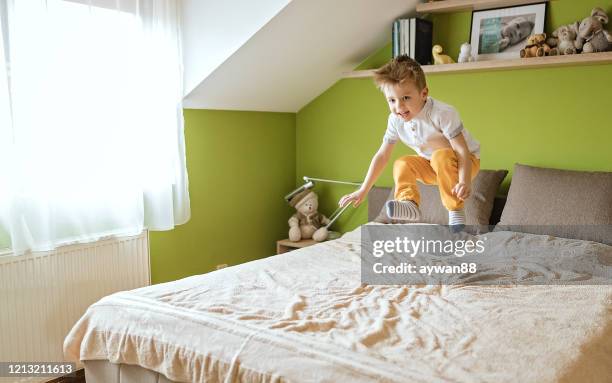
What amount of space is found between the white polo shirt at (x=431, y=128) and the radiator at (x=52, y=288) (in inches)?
65.7

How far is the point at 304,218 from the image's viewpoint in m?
4.21

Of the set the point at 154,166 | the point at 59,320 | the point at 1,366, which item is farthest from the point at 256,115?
the point at 1,366

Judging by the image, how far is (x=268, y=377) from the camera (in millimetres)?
1742

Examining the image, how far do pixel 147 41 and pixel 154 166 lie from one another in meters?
0.67

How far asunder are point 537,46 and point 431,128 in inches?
59.8

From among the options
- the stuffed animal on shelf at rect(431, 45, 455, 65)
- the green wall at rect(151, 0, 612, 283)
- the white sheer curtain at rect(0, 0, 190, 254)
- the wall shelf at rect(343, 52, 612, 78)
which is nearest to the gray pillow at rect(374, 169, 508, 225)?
the green wall at rect(151, 0, 612, 283)

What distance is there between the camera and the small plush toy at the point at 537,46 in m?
3.26

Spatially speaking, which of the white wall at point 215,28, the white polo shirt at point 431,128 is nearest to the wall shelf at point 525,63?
the white wall at point 215,28

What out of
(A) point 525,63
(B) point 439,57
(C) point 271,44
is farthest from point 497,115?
(C) point 271,44

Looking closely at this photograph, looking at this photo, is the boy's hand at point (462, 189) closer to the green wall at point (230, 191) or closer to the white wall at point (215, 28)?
the white wall at point (215, 28)

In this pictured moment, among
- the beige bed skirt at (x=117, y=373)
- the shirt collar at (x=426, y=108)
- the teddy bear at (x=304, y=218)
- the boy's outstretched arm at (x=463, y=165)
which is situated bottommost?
the beige bed skirt at (x=117, y=373)

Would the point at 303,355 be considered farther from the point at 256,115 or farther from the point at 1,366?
the point at 256,115

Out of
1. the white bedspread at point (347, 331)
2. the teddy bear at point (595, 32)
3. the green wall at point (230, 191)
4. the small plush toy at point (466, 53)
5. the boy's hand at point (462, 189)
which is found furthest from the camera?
the green wall at point (230, 191)

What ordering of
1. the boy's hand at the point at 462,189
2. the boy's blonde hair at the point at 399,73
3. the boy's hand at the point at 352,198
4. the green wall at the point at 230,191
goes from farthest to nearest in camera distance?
1. the green wall at the point at 230,191
2. the boy's hand at the point at 352,198
3. the boy's hand at the point at 462,189
4. the boy's blonde hair at the point at 399,73
